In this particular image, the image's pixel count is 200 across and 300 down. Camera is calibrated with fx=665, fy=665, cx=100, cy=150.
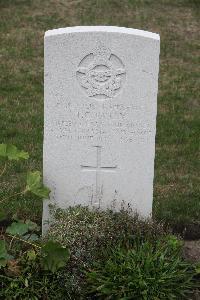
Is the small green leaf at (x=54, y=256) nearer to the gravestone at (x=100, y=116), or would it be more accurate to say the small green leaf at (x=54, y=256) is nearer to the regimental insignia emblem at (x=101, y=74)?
the gravestone at (x=100, y=116)

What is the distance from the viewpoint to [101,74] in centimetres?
488

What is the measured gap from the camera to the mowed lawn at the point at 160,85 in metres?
6.20

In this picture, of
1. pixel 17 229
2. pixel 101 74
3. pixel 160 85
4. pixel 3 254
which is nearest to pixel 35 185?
pixel 17 229

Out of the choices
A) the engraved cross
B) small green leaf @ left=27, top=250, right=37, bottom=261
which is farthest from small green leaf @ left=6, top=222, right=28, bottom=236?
the engraved cross

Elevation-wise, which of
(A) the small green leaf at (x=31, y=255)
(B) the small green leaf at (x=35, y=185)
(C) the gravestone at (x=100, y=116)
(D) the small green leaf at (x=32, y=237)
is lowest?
(A) the small green leaf at (x=31, y=255)

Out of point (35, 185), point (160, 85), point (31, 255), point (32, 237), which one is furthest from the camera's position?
point (160, 85)

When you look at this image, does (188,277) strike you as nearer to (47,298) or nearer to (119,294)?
(119,294)

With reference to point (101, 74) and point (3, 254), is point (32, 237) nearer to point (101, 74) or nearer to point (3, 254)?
point (3, 254)

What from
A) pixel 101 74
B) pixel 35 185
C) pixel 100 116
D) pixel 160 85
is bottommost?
pixel 35 185

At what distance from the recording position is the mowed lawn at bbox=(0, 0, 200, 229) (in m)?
6.20

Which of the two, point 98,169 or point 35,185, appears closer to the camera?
point 35,185

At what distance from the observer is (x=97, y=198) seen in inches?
203

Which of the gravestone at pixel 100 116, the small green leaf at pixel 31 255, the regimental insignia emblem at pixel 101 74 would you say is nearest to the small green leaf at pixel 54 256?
the small green leaf at pixel 31 255

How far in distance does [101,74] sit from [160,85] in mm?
4933
